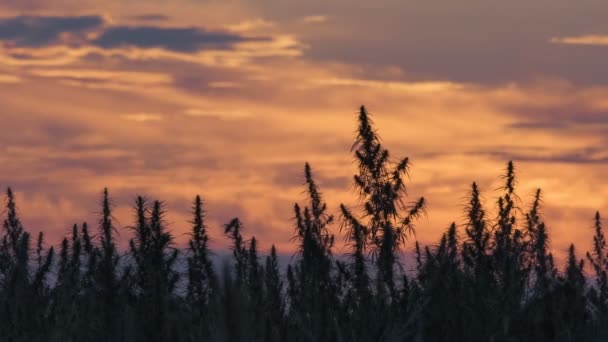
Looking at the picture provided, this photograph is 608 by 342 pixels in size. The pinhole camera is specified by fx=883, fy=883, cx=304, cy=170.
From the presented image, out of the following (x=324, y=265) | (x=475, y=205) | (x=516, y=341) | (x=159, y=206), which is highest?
(x=475, y=205)

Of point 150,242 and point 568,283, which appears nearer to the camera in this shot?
point 150,242

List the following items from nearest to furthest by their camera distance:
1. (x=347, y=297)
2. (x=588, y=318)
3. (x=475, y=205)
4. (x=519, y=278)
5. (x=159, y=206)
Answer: (x=159, y=206), (x=519, y=278), (x=347, y=297), (x=588, y=318), (x=475, y=205)

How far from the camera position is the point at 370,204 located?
52.0 ft

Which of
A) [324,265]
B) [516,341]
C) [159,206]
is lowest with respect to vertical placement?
[516,341]

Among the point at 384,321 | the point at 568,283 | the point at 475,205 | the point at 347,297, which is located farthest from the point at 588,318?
the point at 475,205

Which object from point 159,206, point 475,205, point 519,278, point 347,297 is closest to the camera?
point 159,206

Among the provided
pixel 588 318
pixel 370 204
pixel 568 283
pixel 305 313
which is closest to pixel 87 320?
pixel 305 313

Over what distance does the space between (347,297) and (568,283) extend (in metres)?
1.68

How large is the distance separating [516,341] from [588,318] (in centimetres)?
223

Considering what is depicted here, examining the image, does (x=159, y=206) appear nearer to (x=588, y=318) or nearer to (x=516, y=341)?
(x=516, y=341)

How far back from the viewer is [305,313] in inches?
187

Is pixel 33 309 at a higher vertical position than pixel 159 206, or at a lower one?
lower

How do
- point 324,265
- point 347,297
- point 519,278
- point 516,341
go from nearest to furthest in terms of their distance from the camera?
1. point 324,265
2. point 516,341
3. point 519,278
4. point 347,297

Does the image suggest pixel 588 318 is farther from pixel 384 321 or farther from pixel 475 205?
pixel 475 205
